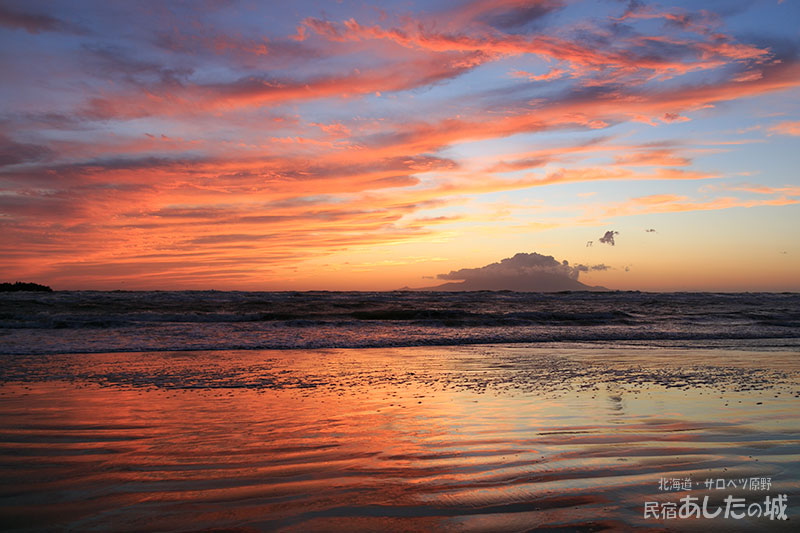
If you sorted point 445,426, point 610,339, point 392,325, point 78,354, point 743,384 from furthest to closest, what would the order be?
point 392,325, point 610,339, point 78,354, point 743,384, point 445,426

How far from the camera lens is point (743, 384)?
384 inches

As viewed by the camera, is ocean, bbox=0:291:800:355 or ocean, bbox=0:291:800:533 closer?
ocean, bbox=0:291:800:533

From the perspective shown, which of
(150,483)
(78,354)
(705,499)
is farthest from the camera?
(78,354)

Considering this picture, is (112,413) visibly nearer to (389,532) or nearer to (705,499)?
(389,532)

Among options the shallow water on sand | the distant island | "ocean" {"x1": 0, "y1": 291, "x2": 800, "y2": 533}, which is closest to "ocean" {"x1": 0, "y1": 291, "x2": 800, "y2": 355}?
"ocean" {"x1": 0, "y1": 291, "x2": 800, "y2": 533}

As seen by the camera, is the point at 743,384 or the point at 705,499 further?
the point at 743,384

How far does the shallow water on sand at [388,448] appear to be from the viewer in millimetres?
3863

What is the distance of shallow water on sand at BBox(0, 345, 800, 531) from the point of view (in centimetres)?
386

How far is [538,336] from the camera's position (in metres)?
21.2

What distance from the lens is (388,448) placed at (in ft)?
18.4

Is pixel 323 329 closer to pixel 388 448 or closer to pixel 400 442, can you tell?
pixel 400 442

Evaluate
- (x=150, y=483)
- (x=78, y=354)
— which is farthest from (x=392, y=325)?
(x=150, y=483)

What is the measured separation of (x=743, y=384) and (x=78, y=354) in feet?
55.5

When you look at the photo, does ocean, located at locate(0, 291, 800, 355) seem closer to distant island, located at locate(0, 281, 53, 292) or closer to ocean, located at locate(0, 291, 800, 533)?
ocean, located at locate(0, 291, 800, 533)
